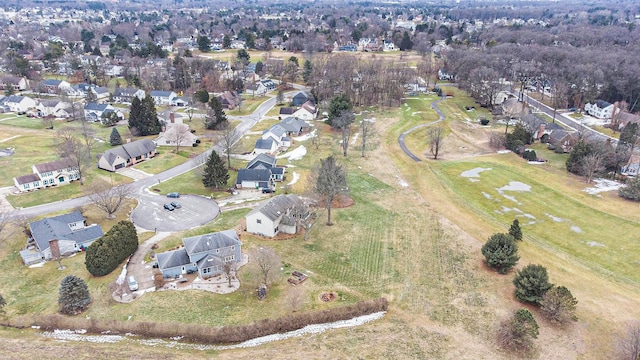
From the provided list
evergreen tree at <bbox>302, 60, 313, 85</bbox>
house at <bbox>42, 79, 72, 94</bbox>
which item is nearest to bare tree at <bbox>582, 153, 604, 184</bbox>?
evergreen tree at <bbox>302, 60, 313, 85</bbox>

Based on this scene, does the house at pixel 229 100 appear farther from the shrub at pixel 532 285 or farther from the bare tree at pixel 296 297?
the shrub at pixel 532 285

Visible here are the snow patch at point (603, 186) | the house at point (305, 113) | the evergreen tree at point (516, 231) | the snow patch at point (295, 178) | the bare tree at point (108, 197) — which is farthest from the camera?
the house at point (305, 113)

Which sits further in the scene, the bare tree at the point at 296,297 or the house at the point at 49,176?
the house at the point at 49,176

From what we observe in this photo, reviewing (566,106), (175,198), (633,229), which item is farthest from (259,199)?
(566,106)

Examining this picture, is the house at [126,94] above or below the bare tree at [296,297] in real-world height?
→ above

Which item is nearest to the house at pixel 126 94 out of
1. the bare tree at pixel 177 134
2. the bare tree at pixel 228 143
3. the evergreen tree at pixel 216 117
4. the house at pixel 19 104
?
the house at pixel 19 104

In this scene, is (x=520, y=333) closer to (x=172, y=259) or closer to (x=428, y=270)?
(x=428, y=270)

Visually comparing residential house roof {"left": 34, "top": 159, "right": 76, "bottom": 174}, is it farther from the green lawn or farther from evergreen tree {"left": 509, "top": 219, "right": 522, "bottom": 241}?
evergreen tree {"left": 509, "top": 219, "right": 522, "bottom": 241}
